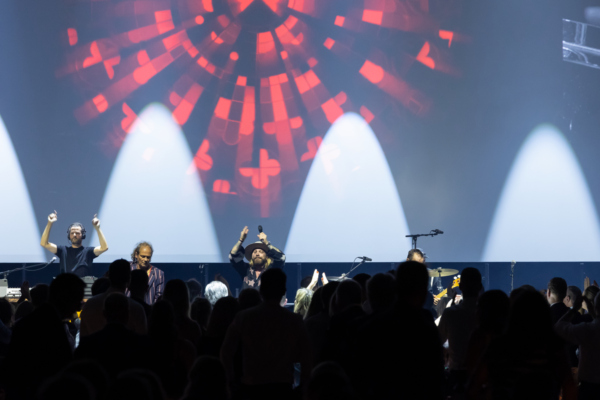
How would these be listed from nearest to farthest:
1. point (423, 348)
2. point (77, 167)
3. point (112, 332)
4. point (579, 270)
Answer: point (423, 348), point (112, 332), point (77, 167), point (579, 270)

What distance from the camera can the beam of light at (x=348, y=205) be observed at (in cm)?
736

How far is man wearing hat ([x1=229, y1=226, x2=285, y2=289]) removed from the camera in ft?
19.7

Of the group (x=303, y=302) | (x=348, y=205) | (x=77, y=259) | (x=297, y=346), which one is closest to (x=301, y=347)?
(x=297, y=346)

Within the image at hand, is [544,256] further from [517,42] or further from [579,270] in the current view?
[517,42]

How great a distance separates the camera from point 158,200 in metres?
7.23

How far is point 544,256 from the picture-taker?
7.61 m

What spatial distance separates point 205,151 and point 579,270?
4813 mm

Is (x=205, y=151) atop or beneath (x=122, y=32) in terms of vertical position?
beneath

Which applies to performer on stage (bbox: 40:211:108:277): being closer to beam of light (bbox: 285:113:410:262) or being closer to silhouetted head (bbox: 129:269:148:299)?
beam of light (bbox: 285:113:410:262)

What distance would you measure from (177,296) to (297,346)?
2.18 ft

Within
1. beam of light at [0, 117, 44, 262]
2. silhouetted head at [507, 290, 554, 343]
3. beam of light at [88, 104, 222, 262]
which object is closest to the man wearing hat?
beam of light at [88, 104, 222, 262]

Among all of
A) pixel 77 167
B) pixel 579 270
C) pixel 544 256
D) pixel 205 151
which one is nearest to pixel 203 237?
pixel 205 151

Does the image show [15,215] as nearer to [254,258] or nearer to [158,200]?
[158,200]

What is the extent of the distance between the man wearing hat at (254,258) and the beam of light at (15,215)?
94.3 inches
